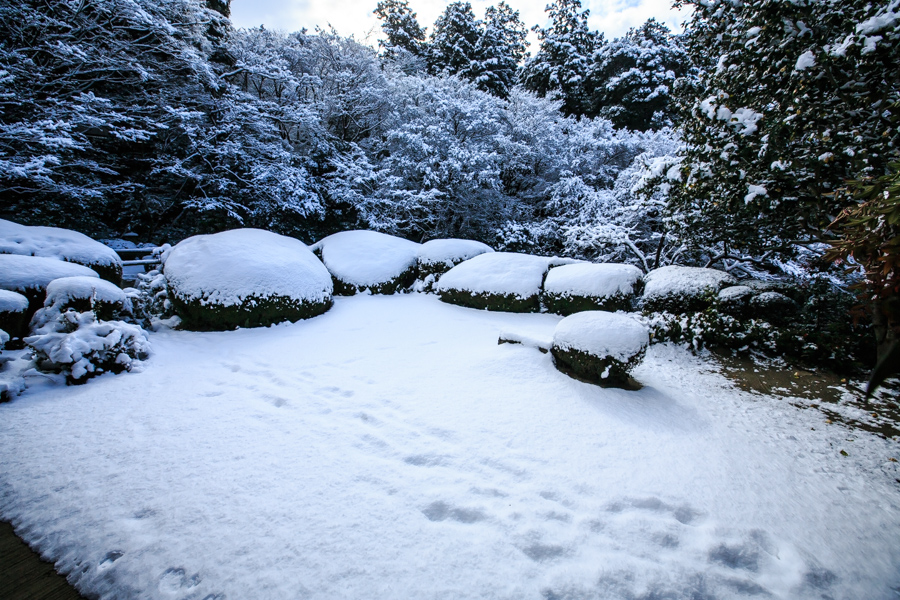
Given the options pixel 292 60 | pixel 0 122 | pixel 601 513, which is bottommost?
pixel 601 513

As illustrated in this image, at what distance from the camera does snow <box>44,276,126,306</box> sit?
3.98 meters

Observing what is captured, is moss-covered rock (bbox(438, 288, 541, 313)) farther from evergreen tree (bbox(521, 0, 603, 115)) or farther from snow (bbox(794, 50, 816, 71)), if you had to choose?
evergreen tree (bbox(521, 0, 603, 115))

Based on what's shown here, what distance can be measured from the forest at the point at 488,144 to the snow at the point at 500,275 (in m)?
2.43

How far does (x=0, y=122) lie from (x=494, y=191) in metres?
11.4

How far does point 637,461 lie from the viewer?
7.84ft

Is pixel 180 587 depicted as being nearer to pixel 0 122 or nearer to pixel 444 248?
pixel 444 248

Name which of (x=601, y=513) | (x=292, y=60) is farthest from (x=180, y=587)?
→ (x=292, y=60)

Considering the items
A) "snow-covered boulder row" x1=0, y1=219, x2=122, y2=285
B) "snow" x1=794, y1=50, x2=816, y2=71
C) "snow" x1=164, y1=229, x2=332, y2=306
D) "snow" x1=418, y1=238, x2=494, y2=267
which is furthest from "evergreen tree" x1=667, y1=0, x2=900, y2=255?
"snow-covered boulder row" x1=0, y1=219, x2=122, y2=285

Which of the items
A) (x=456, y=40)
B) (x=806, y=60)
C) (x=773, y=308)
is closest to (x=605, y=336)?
(x=806, y=60)

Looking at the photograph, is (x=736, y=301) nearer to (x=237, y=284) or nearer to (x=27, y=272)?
(x=237, y=284)

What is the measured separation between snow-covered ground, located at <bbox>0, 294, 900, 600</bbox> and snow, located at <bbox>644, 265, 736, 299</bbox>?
8.90 feet

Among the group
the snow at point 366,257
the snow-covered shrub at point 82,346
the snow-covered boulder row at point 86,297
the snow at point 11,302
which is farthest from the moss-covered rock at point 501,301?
the snow at point 11,302

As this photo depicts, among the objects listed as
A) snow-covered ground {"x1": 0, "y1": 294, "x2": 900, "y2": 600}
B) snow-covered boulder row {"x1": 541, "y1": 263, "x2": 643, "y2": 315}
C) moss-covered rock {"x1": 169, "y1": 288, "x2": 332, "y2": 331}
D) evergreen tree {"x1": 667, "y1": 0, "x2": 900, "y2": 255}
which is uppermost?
evergreen tree {"x1": 667, "y1": 0, "x2": 900, "y2": 255}

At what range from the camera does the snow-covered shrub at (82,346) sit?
329 centimetres
